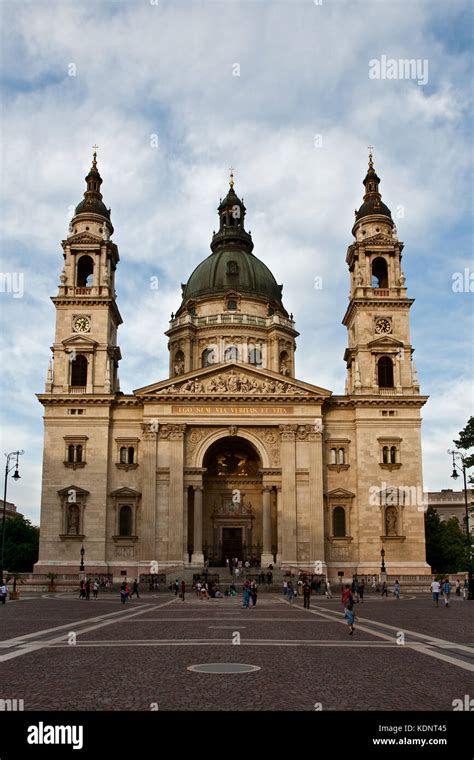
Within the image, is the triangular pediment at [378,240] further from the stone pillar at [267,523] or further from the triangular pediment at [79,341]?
the triangular pediment at [79,341]

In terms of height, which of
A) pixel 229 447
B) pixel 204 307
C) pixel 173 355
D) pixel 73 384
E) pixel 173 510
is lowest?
pixel 173 510

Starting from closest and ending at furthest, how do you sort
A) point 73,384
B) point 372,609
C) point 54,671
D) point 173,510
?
point 54,671 → point 372,609 → point 173,510 → point 73,384

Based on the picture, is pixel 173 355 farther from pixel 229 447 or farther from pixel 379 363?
pixel 379 363

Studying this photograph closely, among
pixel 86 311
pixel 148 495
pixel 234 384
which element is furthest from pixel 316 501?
pixel 86 311

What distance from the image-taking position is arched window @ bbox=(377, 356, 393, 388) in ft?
229

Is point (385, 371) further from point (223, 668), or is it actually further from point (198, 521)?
point (223, 668)

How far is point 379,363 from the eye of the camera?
70250 mm

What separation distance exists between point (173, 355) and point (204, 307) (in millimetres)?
6253

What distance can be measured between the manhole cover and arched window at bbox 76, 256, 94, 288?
192 ft

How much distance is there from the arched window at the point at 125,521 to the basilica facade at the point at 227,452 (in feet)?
0.37

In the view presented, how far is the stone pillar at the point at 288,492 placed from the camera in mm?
64000

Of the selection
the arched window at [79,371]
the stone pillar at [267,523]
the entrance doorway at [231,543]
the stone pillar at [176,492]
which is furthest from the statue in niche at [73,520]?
the stone pillar at [267,523]

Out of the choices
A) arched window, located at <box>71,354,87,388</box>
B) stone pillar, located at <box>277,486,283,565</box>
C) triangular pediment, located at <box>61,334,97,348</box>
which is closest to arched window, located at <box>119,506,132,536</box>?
arched window, located at <box>71,354,87,388</box>
